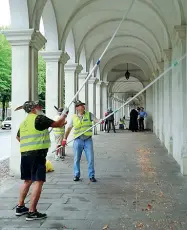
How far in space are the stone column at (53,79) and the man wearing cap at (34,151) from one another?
22.3ft

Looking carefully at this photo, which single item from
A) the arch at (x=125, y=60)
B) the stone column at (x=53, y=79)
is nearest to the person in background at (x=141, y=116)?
the arch at (x=125, y=60)

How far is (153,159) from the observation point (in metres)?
10.6

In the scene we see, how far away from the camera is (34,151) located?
16.0 feet

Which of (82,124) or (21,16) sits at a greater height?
(21,16)

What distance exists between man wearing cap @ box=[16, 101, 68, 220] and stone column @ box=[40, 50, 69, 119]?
267 inches

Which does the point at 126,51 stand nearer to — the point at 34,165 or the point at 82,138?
the point at 82,138

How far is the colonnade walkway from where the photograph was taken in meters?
4.61

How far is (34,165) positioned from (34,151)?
8.0 inches

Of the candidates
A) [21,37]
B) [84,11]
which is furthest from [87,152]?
[84,11]

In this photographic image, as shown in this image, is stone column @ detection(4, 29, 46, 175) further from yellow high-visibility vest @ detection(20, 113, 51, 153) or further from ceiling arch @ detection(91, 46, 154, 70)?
ceiling arch @ detection(91, 46, 154, 70)

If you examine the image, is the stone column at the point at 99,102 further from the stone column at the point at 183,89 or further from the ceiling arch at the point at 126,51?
the stone column at the point at 183,89

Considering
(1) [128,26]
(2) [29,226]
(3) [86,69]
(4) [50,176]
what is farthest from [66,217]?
(3) [86,69]

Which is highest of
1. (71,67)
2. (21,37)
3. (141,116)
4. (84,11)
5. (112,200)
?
(84,11)

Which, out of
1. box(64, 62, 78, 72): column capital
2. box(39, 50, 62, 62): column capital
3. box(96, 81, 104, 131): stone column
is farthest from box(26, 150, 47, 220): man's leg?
box(96, 81, 104, 131): stone column
